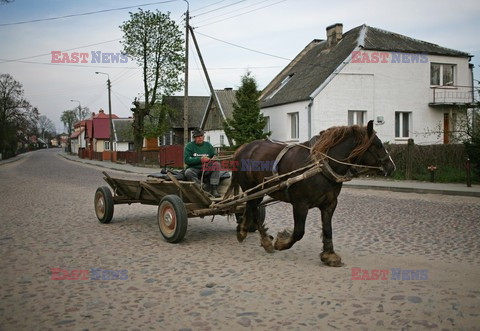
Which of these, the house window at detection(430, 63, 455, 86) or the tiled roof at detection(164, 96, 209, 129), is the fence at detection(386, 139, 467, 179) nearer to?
the house window at detection(430, 63, 455, 86)

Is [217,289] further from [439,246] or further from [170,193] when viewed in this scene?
[439,246]

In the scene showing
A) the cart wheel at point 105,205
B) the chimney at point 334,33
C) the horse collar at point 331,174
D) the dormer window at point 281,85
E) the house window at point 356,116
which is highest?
the chimney at point 334,33

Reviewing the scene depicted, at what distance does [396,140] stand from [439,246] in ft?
64.3

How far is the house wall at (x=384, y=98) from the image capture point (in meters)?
24.3

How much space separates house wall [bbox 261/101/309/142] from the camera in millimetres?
25016

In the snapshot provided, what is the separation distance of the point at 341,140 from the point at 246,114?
20139mm

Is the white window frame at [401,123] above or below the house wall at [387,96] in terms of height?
→ below

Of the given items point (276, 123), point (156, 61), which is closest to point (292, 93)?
point (276, 123)

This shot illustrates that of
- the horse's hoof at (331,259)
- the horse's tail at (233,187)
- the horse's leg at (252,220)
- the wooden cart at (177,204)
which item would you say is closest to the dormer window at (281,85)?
the wooden cart at (177,204)

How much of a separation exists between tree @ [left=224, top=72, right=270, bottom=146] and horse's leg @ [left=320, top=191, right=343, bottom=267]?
19.9 m

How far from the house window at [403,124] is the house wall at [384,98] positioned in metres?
0.21

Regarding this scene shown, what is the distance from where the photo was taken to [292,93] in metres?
26.8

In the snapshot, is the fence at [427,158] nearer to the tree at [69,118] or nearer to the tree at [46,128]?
the tree at [69,118]

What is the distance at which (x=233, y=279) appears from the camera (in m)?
5.11
